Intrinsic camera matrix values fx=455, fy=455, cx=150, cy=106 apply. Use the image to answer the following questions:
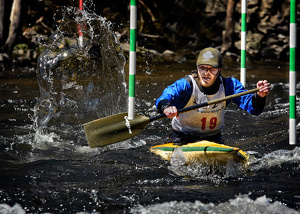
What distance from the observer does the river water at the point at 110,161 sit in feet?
12.1

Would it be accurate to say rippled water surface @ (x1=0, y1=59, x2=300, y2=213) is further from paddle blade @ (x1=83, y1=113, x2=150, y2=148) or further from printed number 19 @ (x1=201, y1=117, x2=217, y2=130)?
printed number 19 @ (x1=201, y1=117, x2=217, y2=130)

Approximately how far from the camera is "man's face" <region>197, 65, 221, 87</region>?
4.44m

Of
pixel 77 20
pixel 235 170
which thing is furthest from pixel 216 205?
pixel 77 20

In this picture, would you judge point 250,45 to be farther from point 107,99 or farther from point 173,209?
point 173,209

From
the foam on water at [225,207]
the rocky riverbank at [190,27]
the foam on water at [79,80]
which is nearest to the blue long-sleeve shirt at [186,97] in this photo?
the foam on water at [225,207]

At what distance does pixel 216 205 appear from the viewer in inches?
143

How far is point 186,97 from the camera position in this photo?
4.57 meters

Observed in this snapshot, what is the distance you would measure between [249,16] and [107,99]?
28.0 feet

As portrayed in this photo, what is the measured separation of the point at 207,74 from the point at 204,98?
263 mm

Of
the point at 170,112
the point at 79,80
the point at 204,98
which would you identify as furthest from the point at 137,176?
the point at 79,80

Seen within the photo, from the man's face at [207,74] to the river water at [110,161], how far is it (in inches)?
33.1

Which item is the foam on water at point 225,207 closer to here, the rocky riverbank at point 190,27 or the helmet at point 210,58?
the helmet at point 210,58

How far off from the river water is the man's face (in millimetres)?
840

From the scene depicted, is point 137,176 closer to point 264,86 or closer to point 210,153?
point 210,153
